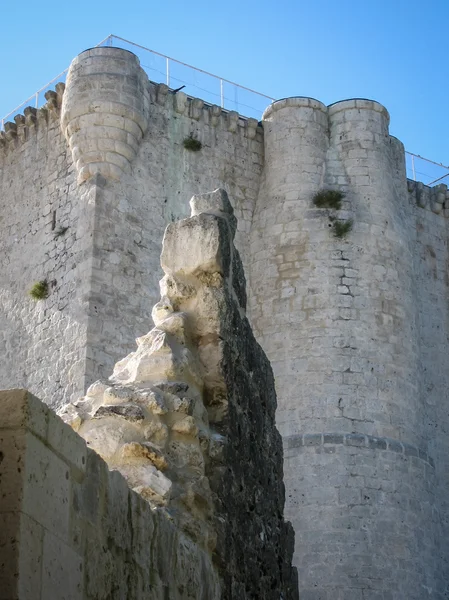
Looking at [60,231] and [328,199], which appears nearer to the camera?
[60,231]

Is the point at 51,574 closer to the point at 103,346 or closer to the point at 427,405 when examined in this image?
the point at 103,346

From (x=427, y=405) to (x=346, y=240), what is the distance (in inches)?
90.7

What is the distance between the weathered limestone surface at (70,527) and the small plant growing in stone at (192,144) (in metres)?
10.7

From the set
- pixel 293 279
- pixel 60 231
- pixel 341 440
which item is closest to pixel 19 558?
pixel 341 440

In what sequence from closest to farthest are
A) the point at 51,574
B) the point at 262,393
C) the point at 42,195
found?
1. the point at 51,574
2. the point at 262,393
3. the point at 42,195

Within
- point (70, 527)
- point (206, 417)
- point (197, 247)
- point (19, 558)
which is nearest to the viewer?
point (19, 558)

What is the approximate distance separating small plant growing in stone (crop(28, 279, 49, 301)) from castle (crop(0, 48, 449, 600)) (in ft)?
0.17

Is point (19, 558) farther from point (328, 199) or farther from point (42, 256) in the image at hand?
point (328, 199)

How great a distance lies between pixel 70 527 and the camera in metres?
3.74

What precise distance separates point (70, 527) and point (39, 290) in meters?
10.9

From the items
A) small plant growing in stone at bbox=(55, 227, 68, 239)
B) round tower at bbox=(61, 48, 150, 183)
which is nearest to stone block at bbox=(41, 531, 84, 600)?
round tower at bbox=(61, 48, 150, 183)

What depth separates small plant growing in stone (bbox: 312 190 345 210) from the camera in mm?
15070

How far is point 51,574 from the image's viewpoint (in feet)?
11.4

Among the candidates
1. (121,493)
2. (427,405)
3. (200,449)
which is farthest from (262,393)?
(427,405)
